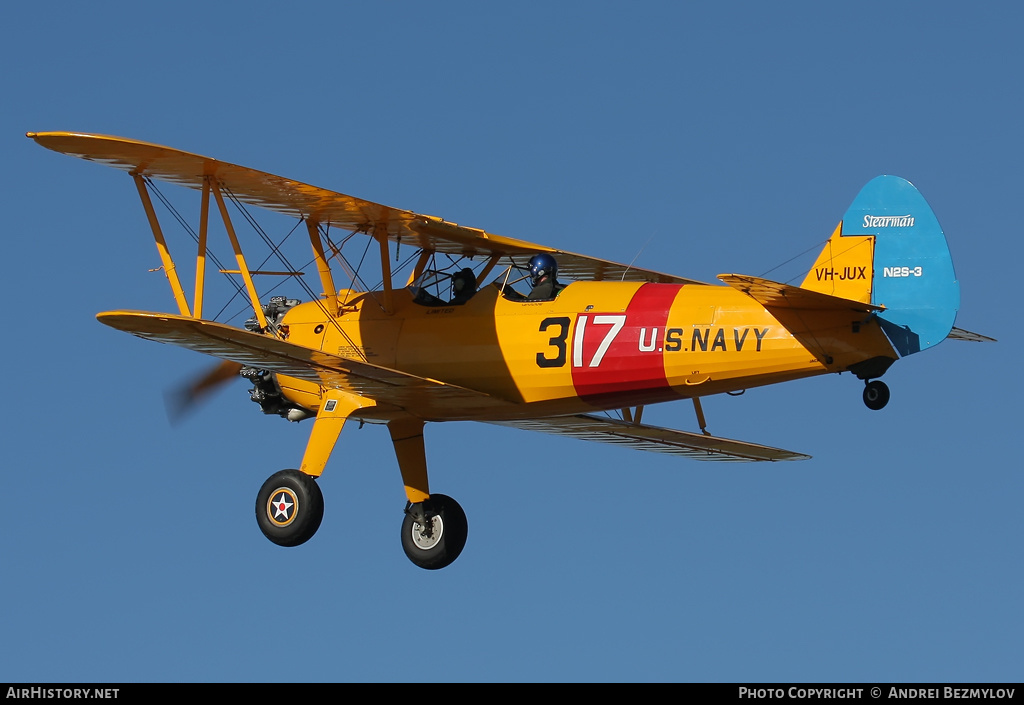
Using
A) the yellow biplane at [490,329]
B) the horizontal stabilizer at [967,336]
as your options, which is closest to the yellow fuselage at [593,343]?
the yellow biplane at [490,329]

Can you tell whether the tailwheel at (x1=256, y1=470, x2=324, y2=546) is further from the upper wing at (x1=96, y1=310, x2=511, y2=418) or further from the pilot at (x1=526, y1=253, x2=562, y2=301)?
the pilot at (x1=526, y1=253, x2=562, y2=301)

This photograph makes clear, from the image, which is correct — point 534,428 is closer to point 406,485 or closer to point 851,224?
point 406,485

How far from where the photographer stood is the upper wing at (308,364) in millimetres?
16250

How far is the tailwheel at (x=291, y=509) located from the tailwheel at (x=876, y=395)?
5629 mm

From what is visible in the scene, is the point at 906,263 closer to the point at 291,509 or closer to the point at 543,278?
the point at 543,278

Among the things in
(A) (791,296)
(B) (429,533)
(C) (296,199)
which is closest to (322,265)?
(C) (296,199)

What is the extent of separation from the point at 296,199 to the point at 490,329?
228 centimetres

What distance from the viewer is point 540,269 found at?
18.3 meters

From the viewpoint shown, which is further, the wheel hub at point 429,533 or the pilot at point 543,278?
the wheel hub at point 429,533

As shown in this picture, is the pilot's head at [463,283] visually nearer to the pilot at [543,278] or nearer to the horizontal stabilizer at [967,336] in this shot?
the pilot at [543,278]

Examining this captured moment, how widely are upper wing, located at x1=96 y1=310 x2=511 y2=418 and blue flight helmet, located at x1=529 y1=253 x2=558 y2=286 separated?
1.22 m

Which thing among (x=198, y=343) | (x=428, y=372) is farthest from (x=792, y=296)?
(x=198, y=343)

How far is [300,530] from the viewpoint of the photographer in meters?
18.3
